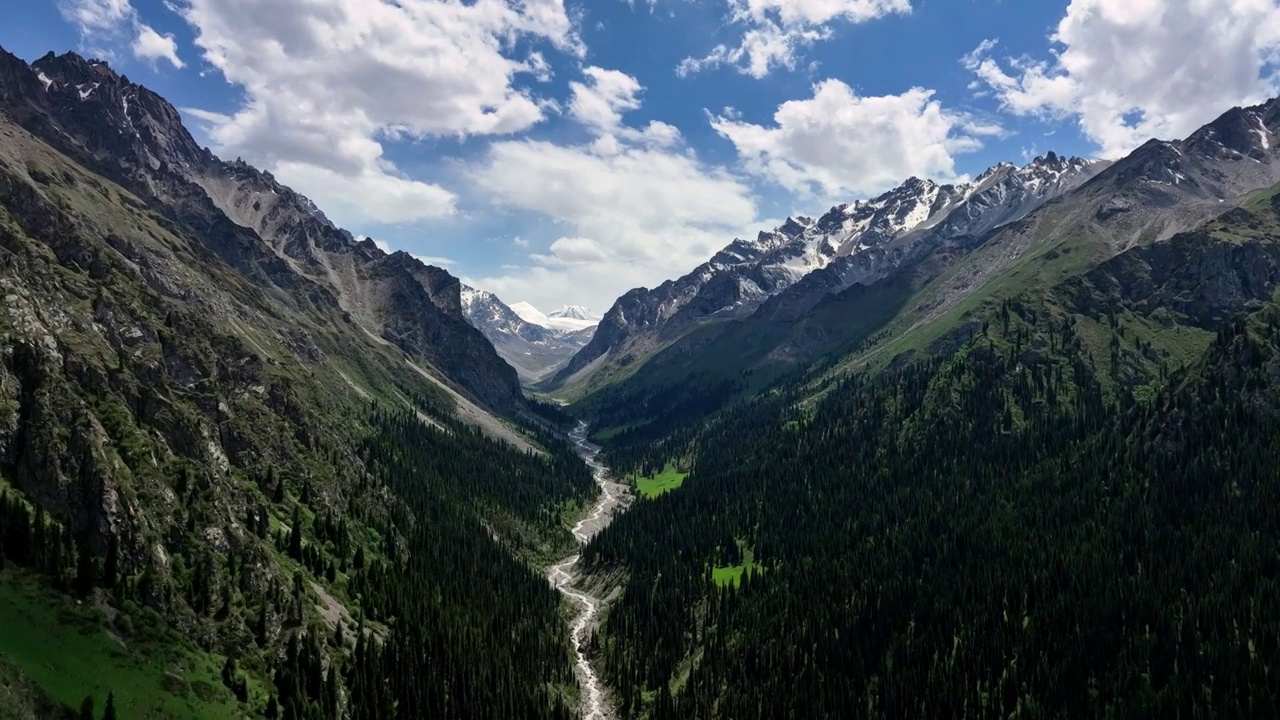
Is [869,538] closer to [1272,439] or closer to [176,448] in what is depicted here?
[1272,439]

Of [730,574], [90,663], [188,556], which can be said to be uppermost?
[188,556]

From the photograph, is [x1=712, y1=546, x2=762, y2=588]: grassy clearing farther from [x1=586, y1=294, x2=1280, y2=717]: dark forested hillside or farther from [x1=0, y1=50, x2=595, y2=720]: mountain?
[x1=0, y1=50, x2=595, y2=720]: mountain

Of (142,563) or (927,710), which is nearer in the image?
(142,563)

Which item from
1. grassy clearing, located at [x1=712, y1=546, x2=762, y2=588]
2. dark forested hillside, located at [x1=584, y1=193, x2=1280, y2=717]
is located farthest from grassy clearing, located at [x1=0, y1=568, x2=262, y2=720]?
grassy clearing, located at [x1=712, y1=546, x2=762, y2=588]

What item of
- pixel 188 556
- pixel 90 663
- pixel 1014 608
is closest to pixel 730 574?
pixel 1014 608

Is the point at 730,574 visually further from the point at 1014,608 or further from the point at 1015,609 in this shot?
the point at 1015,609

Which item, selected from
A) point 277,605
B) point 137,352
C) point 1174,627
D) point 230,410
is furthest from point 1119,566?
point 137,352

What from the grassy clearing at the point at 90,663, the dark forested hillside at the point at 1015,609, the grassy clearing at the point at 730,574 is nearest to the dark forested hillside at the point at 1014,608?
the dark forested hillside at the point at 1015,609

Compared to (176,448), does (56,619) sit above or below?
below
